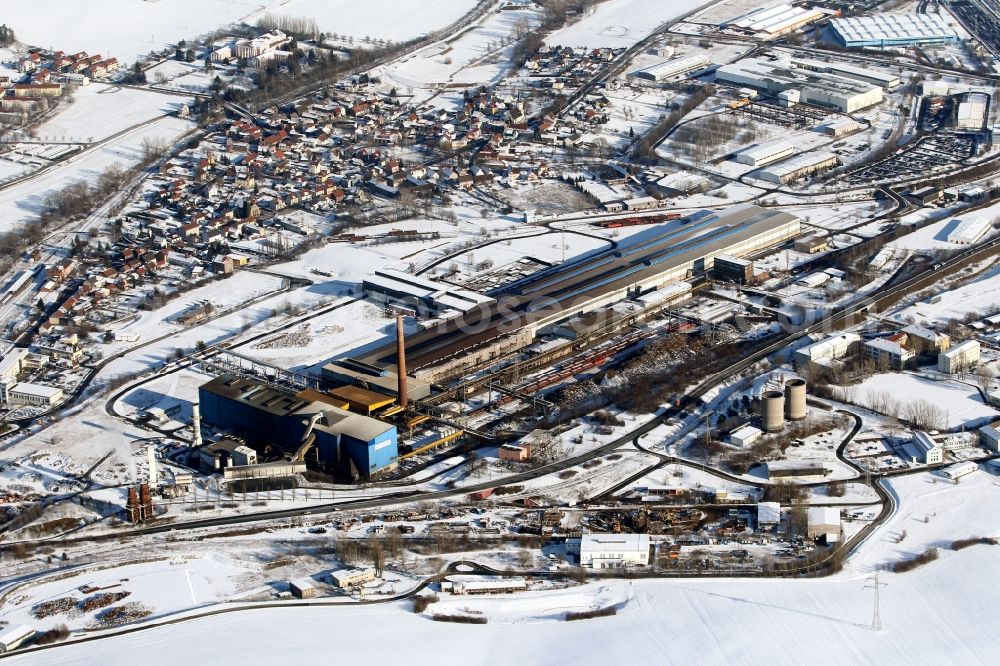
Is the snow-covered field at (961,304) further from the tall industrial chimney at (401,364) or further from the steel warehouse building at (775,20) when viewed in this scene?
the steel warehouse building at (775,20)

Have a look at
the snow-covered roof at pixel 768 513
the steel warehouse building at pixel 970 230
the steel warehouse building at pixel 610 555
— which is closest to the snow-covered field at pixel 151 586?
the steel warehouse building at pixel 610 555

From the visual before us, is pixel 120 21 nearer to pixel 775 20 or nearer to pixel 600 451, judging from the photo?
pixel 775 20

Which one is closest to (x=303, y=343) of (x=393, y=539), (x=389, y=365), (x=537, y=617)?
(x=389, y=365)

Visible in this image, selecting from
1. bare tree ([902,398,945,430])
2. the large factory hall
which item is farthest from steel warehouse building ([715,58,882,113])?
bare tree ([902,398,945,430])

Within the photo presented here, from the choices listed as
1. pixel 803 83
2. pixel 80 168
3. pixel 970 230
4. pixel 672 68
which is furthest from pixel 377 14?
pixel 970 230

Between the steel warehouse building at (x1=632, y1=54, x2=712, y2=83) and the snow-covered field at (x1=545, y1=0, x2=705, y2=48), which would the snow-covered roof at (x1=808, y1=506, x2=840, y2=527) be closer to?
the steel warehouse building at (x1=632, y1=54, x2=712, y2=83)
